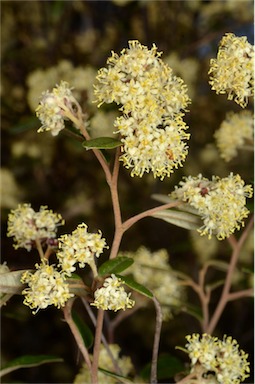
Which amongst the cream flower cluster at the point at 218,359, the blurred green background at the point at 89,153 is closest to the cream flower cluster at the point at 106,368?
the cream flower cluster at the point at 218,359

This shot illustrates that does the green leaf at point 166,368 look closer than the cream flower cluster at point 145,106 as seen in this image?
No

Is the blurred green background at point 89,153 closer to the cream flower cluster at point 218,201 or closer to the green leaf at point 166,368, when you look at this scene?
the green leaf at point 166,368

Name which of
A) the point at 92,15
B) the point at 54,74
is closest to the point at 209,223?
the point at 54,74

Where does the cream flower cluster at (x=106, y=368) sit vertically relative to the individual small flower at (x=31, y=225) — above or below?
below

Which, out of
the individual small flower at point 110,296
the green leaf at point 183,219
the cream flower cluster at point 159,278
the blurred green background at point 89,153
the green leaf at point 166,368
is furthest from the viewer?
the blurred green background at point 89,153

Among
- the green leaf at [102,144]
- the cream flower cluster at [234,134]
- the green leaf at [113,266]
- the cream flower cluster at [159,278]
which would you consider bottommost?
the green leaf at [113,266]

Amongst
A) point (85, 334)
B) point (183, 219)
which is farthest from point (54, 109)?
point (85, 334)
